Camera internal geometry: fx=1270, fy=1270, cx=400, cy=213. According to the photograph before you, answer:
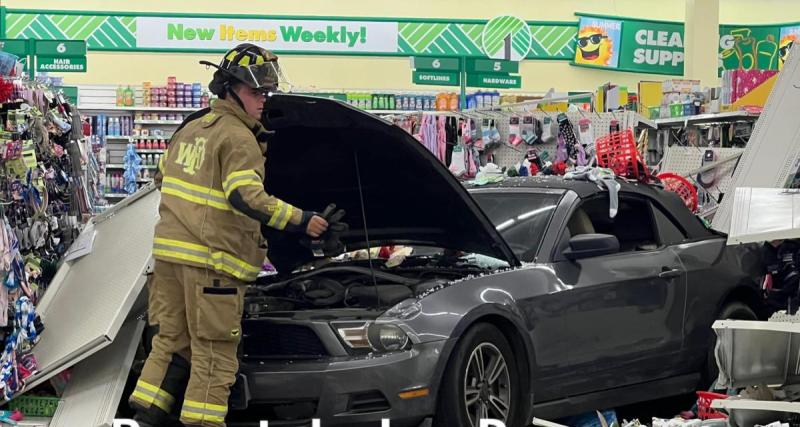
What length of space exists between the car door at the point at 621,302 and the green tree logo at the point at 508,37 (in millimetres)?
20750

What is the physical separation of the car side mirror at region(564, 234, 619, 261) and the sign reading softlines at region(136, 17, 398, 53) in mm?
20923

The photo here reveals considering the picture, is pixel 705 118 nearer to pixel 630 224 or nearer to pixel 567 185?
pixel 630 224

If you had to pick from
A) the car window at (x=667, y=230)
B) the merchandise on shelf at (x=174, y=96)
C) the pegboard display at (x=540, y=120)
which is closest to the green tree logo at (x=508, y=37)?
the merchandise on shelf at (x=174, y=96)

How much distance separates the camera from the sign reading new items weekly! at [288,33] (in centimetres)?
2631

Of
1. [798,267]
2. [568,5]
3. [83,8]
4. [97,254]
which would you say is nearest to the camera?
[798,267]

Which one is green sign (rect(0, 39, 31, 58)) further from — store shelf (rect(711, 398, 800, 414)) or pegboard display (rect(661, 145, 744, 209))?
store shelf (rect(711, 398, 800, 414))

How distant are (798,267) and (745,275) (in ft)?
6.89

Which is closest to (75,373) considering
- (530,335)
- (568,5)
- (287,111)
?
(287,111)

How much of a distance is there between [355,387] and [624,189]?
8.18 feet

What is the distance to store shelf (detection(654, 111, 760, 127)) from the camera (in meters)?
11.1


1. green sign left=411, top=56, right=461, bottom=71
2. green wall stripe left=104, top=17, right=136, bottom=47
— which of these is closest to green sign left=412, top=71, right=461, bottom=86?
green sign left=411, top=56, right=461, bottom=71

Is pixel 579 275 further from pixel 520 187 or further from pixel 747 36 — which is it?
pixel 747 36

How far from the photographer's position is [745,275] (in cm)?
755

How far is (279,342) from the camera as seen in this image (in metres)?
5.75
